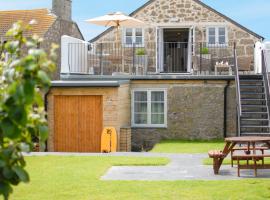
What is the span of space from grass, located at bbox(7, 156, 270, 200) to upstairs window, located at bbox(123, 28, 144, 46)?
1587cm

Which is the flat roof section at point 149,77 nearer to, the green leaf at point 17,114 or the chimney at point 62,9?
the chimney at point 62,9

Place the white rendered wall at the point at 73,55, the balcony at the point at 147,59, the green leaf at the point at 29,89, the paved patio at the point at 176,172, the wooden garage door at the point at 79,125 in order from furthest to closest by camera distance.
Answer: the balcony at the point at 147,59 → the white rendered wall at the point at 73,55 → the wooden garage door at the point at 79,125 → the paved patio at the point at 176,172 → the green leaf at the point at 29,89

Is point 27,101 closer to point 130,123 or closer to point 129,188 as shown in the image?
point 129,188

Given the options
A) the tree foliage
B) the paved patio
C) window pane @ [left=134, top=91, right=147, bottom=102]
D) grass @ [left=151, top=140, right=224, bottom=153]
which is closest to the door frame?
window pane @ [left=134, top=91, right=147, bottom=102]

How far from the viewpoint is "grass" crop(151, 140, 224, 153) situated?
18.3 metres

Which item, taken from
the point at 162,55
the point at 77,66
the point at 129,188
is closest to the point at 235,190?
the point at 129,188

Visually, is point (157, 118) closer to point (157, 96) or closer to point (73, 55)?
point (157, 96)

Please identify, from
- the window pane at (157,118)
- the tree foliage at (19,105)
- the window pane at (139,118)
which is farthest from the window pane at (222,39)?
the tree foliage at (19,105)

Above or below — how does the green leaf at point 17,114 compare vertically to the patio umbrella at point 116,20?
below

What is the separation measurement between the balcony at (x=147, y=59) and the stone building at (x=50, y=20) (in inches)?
237

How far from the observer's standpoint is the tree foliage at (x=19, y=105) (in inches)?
126

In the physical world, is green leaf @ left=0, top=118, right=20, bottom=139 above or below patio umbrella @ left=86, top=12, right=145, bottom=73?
below

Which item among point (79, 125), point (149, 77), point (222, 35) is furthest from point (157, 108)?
point (222, 35)

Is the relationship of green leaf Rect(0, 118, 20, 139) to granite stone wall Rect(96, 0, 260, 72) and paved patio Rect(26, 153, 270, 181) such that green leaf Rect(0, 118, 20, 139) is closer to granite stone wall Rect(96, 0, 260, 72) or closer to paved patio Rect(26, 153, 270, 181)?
paved patio Rect(26, 153, 270, 181)
